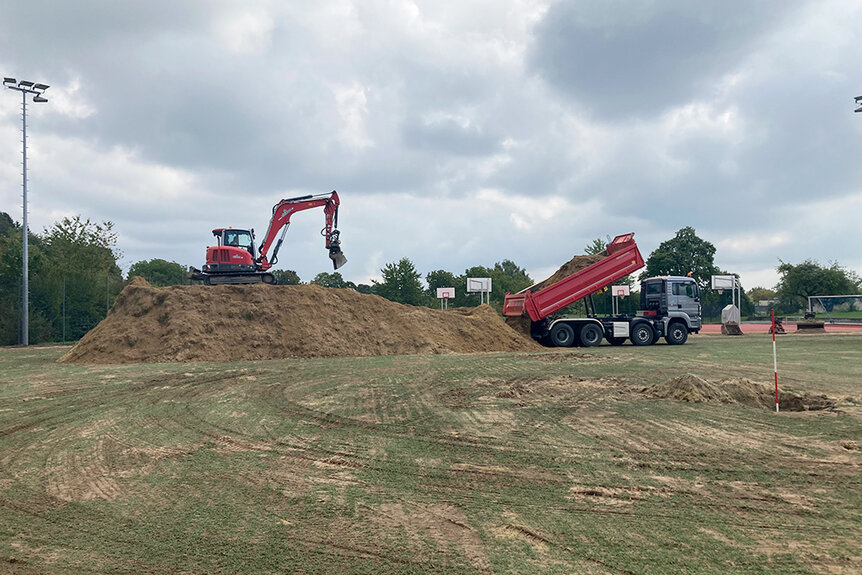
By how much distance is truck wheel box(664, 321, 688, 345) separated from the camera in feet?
83.1

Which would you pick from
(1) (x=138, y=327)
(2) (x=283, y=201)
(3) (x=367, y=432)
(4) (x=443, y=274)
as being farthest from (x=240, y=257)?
(4) (x=443, y=274)

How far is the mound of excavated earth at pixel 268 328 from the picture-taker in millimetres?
20031

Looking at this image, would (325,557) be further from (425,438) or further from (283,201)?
(283,201)

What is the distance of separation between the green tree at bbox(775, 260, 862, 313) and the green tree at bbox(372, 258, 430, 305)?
165ft

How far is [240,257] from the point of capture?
82.6 feet

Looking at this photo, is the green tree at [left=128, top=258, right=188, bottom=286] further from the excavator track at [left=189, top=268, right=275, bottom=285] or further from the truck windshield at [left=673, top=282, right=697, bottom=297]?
the truck windshield at [left=673, top=282, right=697, bottom=297]

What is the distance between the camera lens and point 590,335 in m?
24.5

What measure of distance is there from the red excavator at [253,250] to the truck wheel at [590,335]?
11.9m

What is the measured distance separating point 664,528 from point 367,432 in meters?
4.39

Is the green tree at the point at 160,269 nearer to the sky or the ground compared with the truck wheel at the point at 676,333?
nearer to the sky

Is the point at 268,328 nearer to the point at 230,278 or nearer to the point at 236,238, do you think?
the point at 230,278

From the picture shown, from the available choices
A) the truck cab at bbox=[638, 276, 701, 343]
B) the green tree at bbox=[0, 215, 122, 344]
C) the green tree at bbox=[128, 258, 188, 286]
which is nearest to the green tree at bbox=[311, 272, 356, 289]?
the green tree at bbox=[128, 258, 188, 286]

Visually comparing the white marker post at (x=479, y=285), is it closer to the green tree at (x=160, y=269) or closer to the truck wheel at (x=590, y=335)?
the truck wheel at (x=590, y=335)

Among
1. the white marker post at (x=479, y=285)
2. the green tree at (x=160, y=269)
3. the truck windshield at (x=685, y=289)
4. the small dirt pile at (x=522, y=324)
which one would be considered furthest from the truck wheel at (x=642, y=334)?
the green tree at (x=160, y=269)
